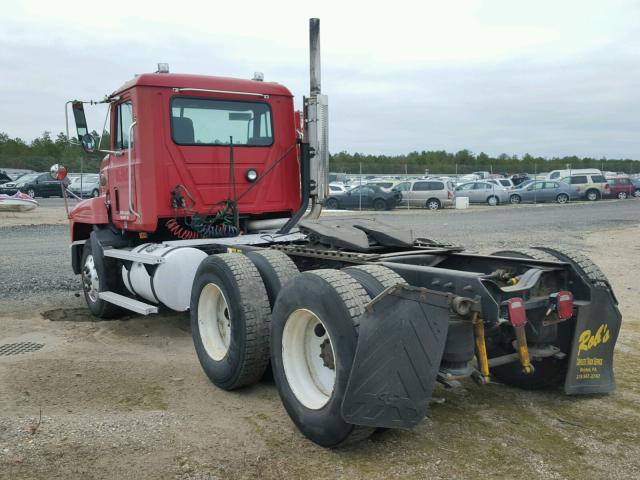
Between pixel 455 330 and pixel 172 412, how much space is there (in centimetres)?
211

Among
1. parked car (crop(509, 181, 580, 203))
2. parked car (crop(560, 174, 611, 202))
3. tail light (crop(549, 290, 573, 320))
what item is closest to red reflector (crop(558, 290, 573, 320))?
tail light (crop(549, 290, 573, 320))

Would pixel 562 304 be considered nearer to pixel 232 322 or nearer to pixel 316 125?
pixel 232 322

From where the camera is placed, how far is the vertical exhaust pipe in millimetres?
7219

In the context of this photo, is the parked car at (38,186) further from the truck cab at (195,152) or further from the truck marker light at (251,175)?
the truck marker light at (251,175)

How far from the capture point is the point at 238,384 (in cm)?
484

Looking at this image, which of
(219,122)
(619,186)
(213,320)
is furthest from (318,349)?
(619,186)

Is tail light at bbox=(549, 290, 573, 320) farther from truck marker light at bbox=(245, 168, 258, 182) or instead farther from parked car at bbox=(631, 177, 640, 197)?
parked car at bbox=(631, 177, 640, 197)

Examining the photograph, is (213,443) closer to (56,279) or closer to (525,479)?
(525,479)

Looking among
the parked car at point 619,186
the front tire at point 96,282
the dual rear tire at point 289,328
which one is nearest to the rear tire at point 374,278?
the dual rear tire at point 289,328

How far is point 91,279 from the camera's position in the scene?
7652 mm

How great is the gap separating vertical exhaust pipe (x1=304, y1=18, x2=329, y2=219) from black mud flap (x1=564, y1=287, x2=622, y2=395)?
12.3 ft

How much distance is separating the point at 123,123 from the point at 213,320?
3.10 meters

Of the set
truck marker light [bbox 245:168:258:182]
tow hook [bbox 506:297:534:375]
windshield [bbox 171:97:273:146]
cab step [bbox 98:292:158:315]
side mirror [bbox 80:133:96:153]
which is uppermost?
windshield [bbox 171:97:273:146]

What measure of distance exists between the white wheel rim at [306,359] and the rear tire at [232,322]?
0.50 m
